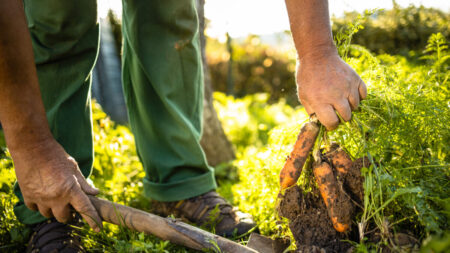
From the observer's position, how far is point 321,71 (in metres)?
1.31

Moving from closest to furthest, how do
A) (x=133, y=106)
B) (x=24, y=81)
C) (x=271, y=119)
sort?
(x=24, y=81)
(x=133, y=106)
(x=271, y=119)

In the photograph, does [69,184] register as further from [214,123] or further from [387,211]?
[214,123]

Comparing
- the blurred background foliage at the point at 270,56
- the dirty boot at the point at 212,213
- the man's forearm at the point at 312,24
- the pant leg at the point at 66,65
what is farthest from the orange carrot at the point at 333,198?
the blurred background foliage at the point at 270,56


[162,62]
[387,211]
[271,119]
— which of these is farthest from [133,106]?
[271,119]

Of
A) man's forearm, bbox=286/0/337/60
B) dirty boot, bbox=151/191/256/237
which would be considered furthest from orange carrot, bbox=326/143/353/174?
dirty boot, bbox=151/191/256/237

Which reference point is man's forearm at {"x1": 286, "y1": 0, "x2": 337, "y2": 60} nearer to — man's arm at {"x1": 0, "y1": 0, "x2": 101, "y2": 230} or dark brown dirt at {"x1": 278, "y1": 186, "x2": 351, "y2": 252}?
dark brown dirt at {"x1": 278, "y1": 186, "x2": 351, "y2": 252}

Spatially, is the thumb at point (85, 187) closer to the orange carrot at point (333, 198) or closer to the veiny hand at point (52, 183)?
the veiny hand at point (52, 183)

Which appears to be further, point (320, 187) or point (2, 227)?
point (2, 227)

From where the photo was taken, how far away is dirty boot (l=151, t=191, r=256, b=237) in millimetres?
1846

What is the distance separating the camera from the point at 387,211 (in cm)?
131

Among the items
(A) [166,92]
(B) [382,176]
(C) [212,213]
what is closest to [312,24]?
(B) [382,176]

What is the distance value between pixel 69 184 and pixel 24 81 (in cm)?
48

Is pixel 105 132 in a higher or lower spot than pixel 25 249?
higher

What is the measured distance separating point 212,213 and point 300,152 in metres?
0.72
